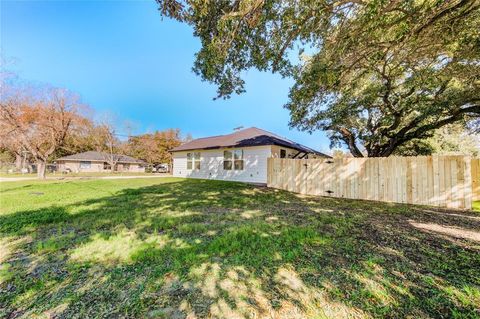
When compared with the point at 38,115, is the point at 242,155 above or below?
below

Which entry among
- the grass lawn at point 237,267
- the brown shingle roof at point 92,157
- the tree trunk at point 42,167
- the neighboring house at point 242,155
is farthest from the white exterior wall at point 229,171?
the brown shingle roof at point 92,157

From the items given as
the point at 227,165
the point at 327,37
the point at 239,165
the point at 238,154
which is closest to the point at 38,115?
the point at 227,165

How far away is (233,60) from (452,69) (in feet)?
25.6

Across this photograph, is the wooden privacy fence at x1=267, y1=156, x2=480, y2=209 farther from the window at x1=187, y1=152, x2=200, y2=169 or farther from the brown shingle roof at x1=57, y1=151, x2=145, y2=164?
the brown shingle roof at x1=57, y1=151, x2=145, y2=164

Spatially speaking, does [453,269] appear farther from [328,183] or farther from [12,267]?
[328,183]

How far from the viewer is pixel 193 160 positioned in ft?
59.7

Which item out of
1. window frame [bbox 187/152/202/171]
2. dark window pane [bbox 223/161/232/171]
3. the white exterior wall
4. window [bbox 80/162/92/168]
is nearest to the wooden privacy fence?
the white exterior wall

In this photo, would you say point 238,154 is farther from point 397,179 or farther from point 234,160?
point 397,179

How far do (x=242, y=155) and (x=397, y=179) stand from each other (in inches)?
347

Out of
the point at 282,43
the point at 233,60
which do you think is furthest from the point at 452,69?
the point at 233,60

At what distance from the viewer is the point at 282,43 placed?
5258 mm

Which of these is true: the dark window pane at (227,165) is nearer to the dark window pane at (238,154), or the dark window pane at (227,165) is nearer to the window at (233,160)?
the window at (233,160)

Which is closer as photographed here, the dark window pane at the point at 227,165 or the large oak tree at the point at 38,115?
the large oak tree at the point at 38,115

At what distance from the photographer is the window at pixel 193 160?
700 inches
